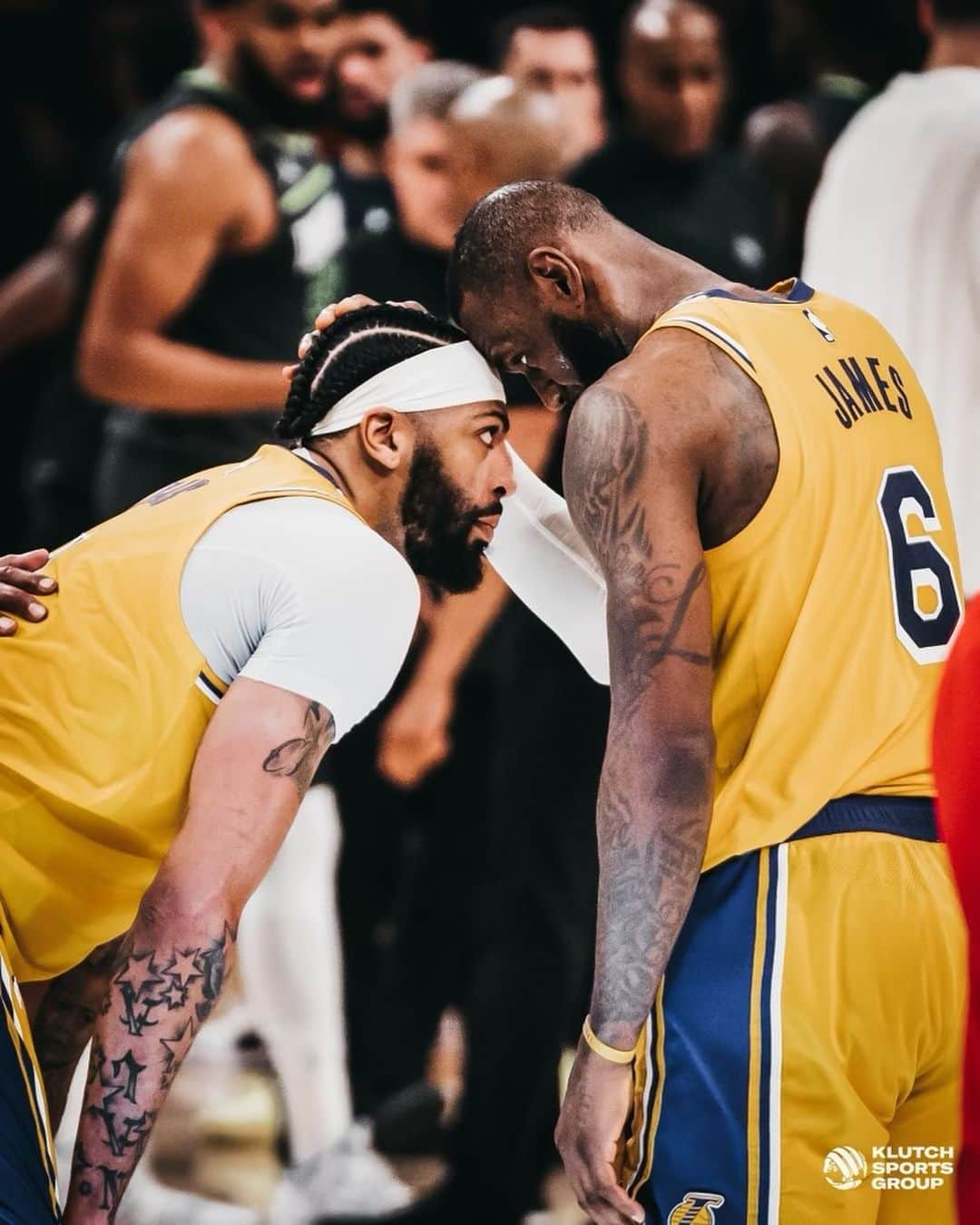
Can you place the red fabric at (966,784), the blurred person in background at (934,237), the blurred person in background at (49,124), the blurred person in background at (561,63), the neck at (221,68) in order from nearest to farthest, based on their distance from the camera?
the red fabric at (966,784) → the blurred person in background at (934,237) → the neck at (221,68) → the blurred person in background at (561,63) → the blurred person in background at (49,124)

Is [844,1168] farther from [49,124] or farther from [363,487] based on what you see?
[49,124]

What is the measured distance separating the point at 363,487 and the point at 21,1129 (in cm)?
96

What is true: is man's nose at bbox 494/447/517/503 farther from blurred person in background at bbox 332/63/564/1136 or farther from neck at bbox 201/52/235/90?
neck at bbox 201/52/235/90

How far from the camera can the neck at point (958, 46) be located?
3432mm

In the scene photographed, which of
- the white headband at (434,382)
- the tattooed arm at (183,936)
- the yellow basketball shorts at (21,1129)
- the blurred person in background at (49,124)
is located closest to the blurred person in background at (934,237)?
the white headband at (434,382)

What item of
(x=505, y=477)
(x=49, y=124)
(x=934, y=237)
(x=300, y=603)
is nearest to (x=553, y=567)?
(x=505, y=477)

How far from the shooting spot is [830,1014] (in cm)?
196

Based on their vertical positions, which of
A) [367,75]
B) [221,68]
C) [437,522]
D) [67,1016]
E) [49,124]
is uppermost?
[221,68]

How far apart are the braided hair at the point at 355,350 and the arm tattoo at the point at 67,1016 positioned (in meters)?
0.80

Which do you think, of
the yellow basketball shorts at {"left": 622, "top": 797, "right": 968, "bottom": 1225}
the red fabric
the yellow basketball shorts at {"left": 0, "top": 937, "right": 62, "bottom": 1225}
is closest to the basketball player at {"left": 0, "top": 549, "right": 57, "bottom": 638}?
the yellow basketball shorts at {"left": 0, "top": 937, "right": 62, "bottom": 1225}

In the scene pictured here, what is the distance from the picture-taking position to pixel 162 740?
2.12 m

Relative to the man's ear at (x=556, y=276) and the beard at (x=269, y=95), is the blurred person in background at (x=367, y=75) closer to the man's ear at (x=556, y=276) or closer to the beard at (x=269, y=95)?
the beard at (x=269, y=95)

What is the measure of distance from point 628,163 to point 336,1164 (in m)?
2.32

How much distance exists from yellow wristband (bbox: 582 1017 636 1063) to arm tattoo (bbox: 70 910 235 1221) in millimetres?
429
